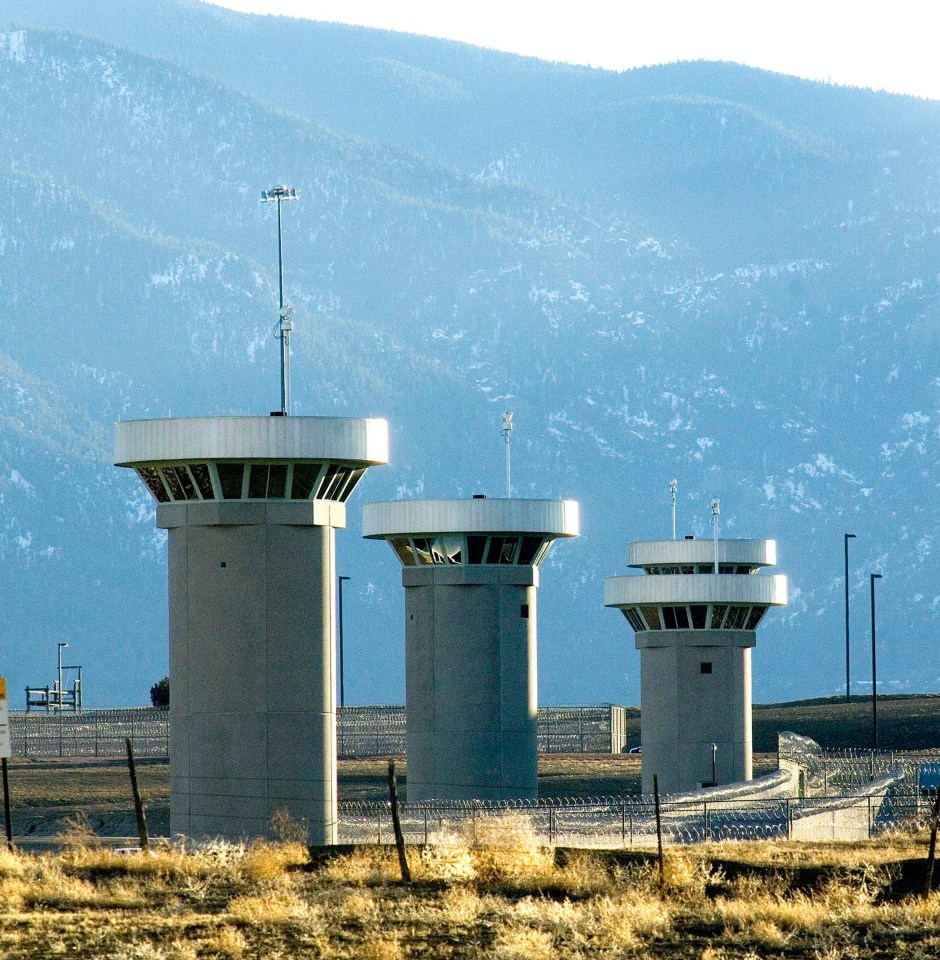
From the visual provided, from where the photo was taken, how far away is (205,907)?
3036 cm

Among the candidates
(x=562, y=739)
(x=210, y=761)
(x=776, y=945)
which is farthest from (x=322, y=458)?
(x=562, y=739)

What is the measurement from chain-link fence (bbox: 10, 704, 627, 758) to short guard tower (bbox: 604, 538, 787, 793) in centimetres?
2603

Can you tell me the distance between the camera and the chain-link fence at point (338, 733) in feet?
318

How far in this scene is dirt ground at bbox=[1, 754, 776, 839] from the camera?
195ft

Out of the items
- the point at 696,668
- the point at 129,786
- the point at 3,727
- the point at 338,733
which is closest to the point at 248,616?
the point at 3,727

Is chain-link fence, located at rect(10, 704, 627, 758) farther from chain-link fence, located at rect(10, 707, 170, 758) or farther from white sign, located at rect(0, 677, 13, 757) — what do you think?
white sign, located at rect(0, 677, 13, 757)

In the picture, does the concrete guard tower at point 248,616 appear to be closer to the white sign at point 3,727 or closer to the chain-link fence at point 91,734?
the white sign at point 3,727

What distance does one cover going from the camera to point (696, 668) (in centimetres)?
7188

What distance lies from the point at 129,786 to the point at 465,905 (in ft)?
148

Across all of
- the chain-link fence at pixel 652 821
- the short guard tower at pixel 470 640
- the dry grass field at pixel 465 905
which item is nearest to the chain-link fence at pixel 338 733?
the short guard tower at pixel 470 640

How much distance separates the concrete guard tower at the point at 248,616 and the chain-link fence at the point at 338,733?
52.5m

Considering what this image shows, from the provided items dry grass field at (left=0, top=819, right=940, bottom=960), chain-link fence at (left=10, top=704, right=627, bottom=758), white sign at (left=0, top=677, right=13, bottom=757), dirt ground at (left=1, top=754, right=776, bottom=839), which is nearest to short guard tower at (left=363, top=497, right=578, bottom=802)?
dirt ground at (left=1, top=754, right=776, bottom=839)

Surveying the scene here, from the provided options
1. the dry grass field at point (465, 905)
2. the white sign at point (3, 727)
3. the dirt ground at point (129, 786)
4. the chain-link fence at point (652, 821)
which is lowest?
the dirt ground at point (129, 786)

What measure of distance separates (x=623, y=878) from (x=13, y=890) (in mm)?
8972
